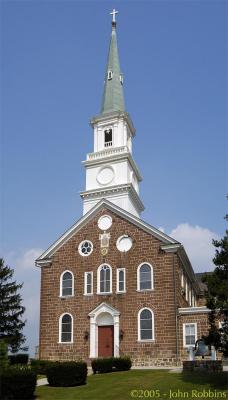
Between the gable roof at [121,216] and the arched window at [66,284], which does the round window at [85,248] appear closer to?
the gable roof at [121,216]

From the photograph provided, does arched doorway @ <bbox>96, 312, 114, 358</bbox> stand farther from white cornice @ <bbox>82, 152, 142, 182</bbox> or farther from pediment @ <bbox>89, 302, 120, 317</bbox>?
white cornice @ <bbox>82, 152, 142, 182</bbox>

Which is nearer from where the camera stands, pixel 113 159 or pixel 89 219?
pixel 89 219

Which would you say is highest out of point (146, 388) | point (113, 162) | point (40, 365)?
point (113, 162)

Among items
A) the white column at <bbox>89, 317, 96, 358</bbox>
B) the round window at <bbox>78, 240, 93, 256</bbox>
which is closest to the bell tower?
the round window at <bbox>78, 240, 93, 256</bbox>

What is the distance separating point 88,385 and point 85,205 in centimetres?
2333

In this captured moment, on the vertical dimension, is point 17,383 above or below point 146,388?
above

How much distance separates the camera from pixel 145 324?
1371 inches

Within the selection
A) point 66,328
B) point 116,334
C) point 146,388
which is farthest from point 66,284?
point 146,388

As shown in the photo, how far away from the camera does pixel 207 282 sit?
23.2 m

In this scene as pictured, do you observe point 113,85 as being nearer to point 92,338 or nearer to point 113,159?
point 113,159

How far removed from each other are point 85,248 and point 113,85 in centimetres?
2162

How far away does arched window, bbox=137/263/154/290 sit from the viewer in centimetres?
3562

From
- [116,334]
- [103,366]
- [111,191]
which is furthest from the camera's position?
[111,191]

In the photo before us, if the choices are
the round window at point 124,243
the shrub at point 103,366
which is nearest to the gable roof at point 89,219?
the round window at point 124,243
